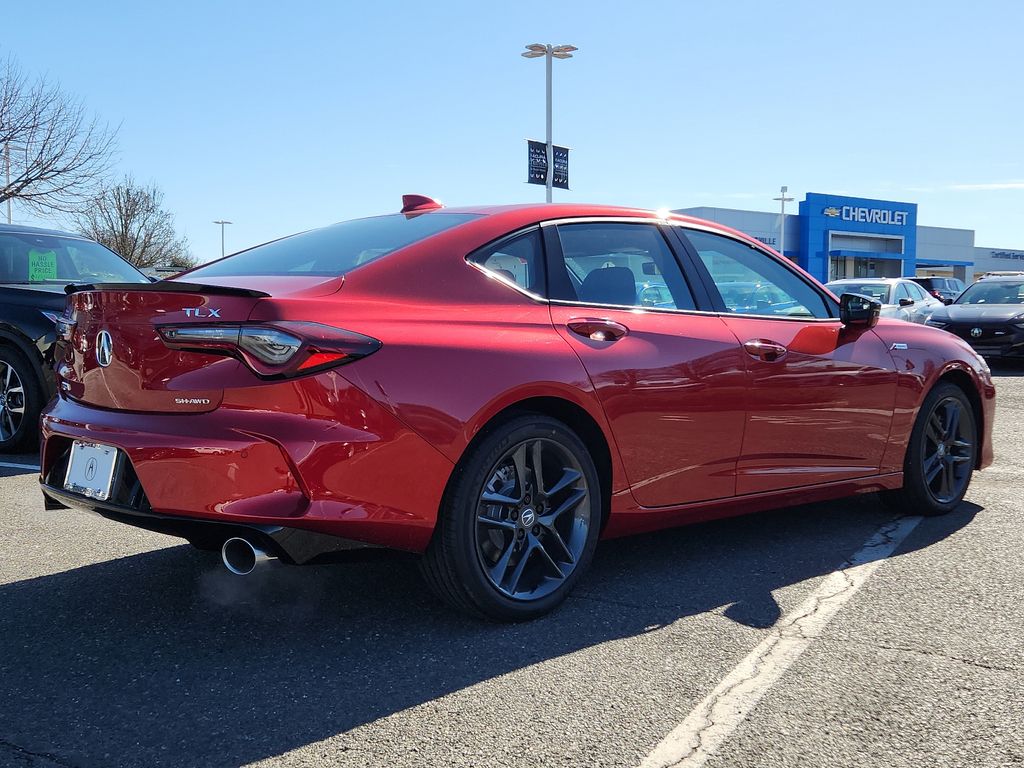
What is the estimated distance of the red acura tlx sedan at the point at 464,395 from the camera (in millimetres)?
2971

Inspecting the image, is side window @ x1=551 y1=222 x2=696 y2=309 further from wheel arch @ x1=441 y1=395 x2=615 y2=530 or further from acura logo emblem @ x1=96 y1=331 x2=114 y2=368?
acura logo emblem @ x1=96 y1=331 x2=114 y2=368

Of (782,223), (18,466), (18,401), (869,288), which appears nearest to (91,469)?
(18,466)

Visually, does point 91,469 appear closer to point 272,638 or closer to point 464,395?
point 272,638

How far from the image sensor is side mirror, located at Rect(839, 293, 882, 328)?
4742 mm

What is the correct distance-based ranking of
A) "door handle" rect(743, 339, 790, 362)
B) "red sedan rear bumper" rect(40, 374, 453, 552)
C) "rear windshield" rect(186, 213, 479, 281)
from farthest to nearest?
"door handle" rect(743, 339, 790, 362) < "rear windshield" rect(186, 213, 479, 281) < "red sedan rear bumper" rect(40, 374, 453, 552)

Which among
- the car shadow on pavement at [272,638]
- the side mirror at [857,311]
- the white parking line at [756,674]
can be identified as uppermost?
the side mirror at [857,311]

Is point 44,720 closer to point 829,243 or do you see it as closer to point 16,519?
point 16,519

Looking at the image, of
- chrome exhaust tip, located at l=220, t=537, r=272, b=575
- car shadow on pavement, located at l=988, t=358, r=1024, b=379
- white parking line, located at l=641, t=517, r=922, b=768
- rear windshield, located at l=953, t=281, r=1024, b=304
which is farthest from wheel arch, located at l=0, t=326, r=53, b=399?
rear windshield, located at l=953, t=281, r=1024, b=304

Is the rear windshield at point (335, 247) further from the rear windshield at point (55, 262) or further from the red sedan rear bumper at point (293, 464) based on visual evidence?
the rear windshield at point (55, 262)

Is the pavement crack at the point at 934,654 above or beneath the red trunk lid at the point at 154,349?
beneath

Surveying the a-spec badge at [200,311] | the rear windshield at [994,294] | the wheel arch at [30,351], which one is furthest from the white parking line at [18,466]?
the rear windshield at [994,294]

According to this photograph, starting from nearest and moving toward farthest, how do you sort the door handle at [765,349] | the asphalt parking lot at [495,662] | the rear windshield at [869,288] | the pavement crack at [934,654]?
the asphalt parking lot at [495,662]
the pavement crack at [934,654]
the door handle at [765,349]
the rear windshield at [869,288]

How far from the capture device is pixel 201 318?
9.96 feet

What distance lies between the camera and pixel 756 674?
2988 mm
